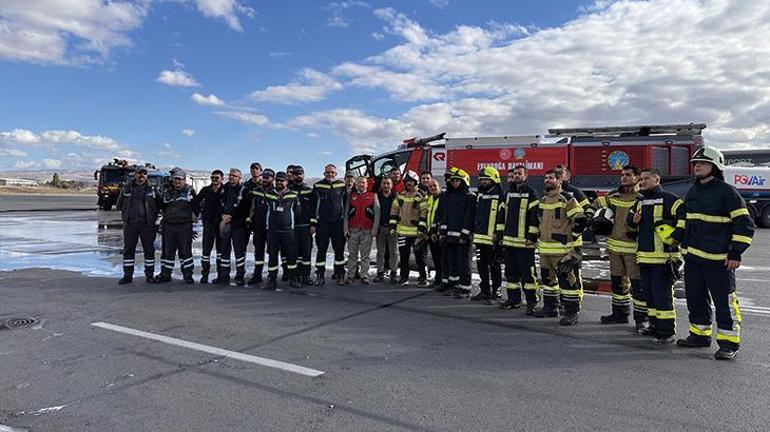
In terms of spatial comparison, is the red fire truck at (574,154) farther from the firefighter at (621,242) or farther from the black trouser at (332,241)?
the firefighter at (621,242)

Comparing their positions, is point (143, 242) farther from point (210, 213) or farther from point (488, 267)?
point (488, 267)

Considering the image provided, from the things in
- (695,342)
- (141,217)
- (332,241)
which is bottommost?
(695,342)

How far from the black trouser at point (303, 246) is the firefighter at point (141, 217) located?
2.41m

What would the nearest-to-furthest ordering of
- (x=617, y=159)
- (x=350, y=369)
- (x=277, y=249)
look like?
(x=350, y=369)
(x=277, y=249)
(x=617, y=159)

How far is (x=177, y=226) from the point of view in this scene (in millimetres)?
8469

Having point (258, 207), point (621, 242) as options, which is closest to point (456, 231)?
point (621, 242)

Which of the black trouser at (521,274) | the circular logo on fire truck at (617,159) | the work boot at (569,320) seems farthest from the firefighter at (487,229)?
the circular logo on fire truck at (617,159)

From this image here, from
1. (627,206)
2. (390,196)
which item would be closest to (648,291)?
(627,206)

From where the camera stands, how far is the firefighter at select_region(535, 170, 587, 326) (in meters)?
5.99

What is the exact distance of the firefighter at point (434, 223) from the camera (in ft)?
26.0

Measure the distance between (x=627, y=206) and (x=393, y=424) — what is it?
13.0 feet

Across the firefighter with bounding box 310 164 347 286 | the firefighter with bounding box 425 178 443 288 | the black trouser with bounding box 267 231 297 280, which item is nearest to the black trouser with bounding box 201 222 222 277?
the black trouser with bounding box 267 231 297 280

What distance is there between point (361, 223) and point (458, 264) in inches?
75.2

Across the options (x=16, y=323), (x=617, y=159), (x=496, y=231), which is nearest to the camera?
(x=16, y=323)
